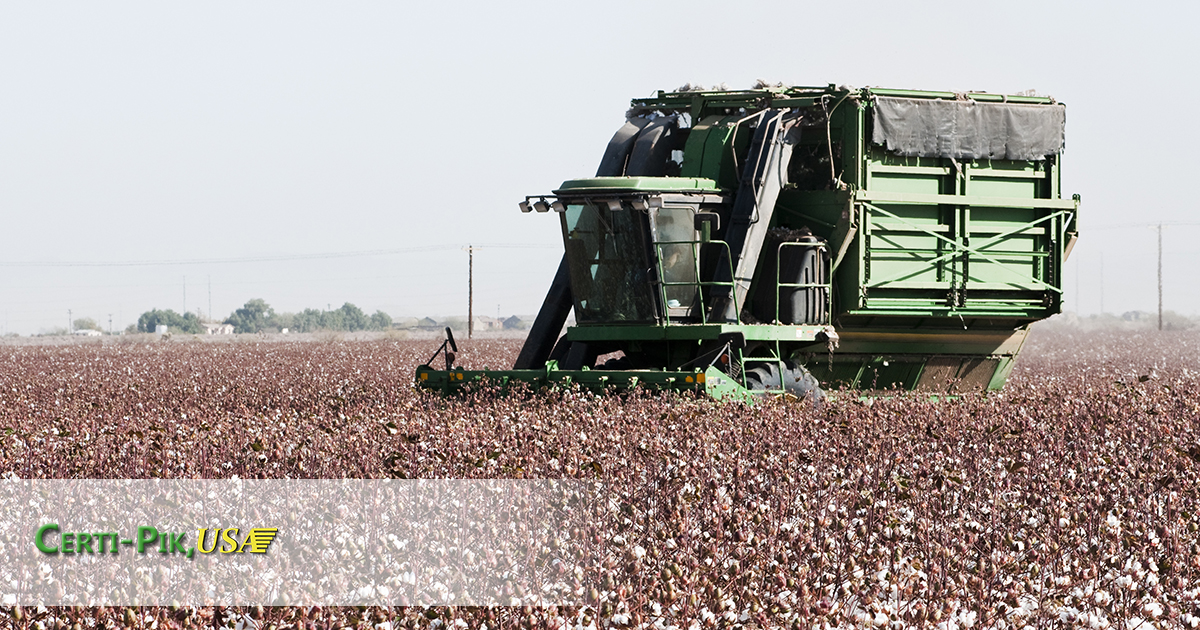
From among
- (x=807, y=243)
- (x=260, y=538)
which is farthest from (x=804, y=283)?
(x=260, y=538)

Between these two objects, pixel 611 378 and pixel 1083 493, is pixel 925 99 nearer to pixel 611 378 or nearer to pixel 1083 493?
pixel 611 378

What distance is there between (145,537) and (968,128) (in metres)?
9.65

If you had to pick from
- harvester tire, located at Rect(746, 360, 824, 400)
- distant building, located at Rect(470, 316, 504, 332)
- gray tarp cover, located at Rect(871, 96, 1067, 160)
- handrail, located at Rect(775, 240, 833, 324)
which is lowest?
distant building, located at Rect(470, 316, 504, 332)

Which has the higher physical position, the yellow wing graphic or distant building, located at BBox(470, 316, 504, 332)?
the yellow wing graphic

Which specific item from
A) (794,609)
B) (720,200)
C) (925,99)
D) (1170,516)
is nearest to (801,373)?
(720,200)

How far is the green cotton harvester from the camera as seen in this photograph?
12.2 m

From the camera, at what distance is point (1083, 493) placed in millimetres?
6750

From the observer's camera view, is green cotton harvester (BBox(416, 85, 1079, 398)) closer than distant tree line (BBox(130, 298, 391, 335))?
Yes

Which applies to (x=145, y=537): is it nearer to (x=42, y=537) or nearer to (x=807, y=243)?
(x=42, y=537)

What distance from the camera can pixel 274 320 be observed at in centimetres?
12450

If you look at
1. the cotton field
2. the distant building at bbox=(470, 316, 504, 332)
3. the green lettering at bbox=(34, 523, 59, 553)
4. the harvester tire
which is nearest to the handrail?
the harvester tire

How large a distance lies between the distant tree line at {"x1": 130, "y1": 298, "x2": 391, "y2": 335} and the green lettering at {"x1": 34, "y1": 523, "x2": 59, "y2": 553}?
111368 mm

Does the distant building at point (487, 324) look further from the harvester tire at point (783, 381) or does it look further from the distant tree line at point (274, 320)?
the harvester tire at point (783, 381)

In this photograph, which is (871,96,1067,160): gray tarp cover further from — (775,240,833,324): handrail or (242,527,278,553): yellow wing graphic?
(242,527,278,553): yellow wing graphic
